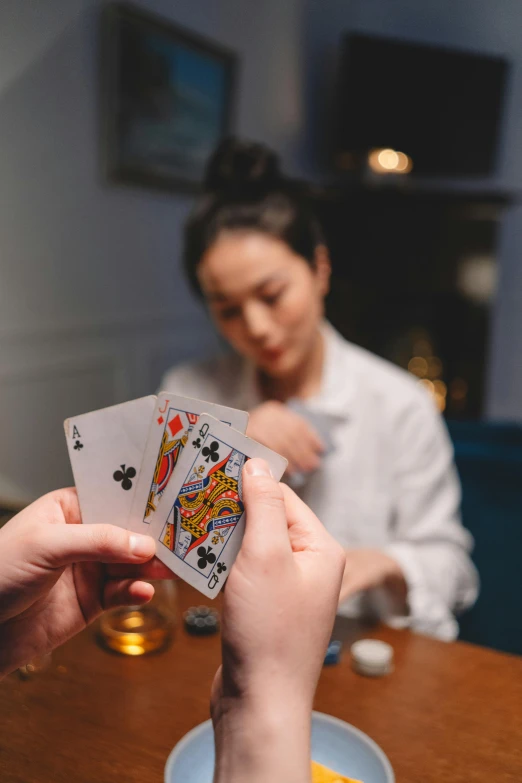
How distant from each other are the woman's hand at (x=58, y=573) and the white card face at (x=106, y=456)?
3 cm

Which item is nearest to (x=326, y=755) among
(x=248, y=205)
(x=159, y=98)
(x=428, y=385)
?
(x=248, y=205)

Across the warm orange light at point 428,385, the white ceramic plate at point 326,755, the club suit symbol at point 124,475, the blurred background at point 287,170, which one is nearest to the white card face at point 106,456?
the club suit symbol at point 124,475

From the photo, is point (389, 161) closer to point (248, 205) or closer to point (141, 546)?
point (248, 205)

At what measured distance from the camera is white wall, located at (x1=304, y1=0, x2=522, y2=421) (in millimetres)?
3369

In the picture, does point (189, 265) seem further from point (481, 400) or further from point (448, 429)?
point (481, 400)

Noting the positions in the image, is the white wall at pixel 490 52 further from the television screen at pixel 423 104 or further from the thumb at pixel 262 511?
the thumb at pixel 262 511

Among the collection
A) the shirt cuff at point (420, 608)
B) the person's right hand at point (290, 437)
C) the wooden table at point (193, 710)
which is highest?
the person's right hand at point (290, 437)

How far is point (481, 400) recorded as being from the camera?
11.1 ft

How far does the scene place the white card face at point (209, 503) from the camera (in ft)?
1.96

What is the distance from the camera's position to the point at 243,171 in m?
1.41

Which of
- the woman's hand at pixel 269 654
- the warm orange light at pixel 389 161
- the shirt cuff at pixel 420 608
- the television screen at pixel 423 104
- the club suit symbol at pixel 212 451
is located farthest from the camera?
the warm orange light at pixel 389 161

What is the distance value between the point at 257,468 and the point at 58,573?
0.23 meters

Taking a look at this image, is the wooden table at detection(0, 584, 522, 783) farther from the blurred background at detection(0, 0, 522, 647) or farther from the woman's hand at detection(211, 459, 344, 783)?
the blurred background at detection(0, 0, 522, 647)

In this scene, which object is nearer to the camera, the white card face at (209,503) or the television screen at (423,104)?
the white card face at (209,503)
